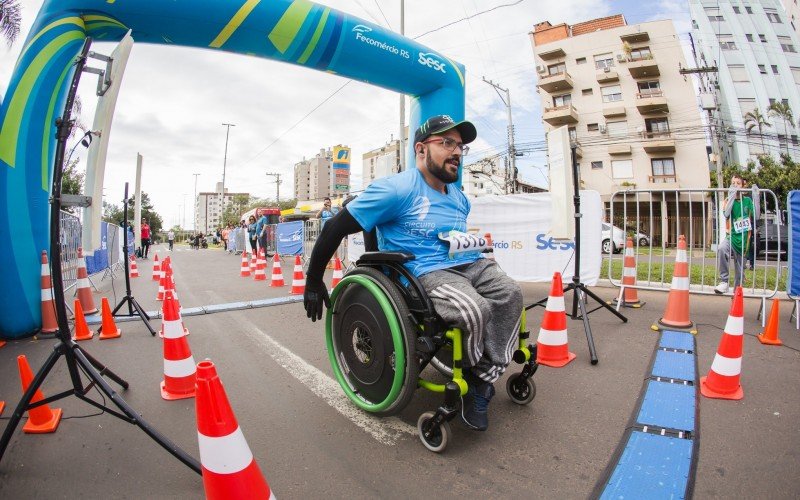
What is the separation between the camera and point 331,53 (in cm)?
612

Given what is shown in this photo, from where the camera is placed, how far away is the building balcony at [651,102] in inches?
1268

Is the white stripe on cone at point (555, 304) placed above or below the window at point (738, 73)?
below

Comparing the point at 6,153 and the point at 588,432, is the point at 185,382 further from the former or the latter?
the point at 6,153

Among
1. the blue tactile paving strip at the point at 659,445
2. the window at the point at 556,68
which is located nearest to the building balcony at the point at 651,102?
the window at the point at 556,68

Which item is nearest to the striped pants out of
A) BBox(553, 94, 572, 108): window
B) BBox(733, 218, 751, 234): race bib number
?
BBox(733, 218, 751, 234): race bib number

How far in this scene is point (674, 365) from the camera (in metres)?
3.15

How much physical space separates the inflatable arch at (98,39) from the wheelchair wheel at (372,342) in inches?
154

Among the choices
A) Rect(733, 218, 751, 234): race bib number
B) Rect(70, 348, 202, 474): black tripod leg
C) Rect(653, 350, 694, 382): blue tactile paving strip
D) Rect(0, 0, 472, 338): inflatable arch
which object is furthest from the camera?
Rect(733, 218, 751, 234): race bib number

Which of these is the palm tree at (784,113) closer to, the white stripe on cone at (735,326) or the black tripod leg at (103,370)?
the white stripe on cone at (735,326)

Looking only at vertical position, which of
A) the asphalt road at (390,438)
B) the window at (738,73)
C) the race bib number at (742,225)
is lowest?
the asphalt road at (390,438)

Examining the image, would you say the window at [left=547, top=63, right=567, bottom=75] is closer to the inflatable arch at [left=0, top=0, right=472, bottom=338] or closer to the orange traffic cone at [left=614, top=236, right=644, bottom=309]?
the inflatable arch at [left=0, top=0, right=472, bottom=338]

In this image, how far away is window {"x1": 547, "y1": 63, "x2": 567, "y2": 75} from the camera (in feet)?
122

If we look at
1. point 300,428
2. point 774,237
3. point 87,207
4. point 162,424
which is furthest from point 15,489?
point 774,237

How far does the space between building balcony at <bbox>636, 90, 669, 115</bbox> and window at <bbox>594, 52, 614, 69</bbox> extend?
4.00m
